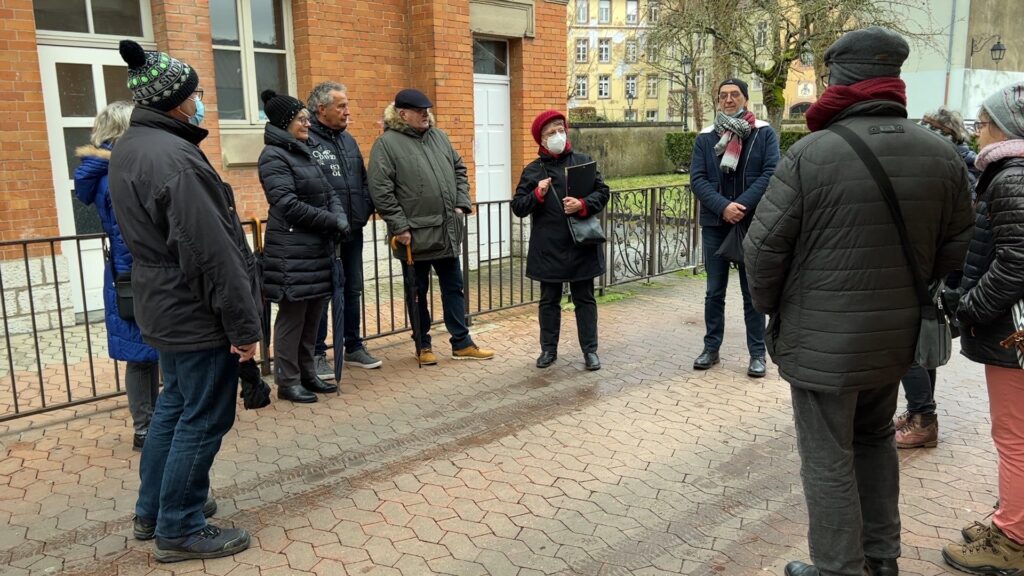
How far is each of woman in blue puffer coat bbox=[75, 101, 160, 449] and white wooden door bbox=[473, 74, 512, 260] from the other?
6056mm

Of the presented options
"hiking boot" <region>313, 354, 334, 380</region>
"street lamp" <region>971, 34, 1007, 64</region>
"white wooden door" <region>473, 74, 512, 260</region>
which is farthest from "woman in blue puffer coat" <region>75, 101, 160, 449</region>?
"street lamp" <region>971, 34, 1007, 64</region>

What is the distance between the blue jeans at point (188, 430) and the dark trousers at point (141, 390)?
1135mm

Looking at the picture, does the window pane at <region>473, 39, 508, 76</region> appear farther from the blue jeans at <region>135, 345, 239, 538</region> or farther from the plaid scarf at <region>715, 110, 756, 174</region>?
the blue jeans at <region>135, 345, 239, 538</region>

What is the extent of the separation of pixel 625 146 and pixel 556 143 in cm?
1971

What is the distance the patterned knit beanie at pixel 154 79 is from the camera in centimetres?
309

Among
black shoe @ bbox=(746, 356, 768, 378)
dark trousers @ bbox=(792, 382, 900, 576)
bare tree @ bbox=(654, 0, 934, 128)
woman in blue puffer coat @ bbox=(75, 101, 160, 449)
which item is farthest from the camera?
bare tree @ bbox=(654, 0, 934, 128)

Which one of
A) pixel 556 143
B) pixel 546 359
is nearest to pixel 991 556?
pixel 546 359

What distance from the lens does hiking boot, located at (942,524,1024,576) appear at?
10.4 feet

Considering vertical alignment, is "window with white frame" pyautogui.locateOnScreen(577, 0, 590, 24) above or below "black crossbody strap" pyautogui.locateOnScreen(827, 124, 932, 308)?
above

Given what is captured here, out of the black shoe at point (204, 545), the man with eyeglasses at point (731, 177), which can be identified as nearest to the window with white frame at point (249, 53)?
the man with eyeglasses at point (731, 177)

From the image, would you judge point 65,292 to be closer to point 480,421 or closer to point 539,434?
point 480,421

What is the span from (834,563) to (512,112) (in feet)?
28.6

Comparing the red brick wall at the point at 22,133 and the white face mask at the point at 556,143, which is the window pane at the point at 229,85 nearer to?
the red brick wall at the point at 22,133

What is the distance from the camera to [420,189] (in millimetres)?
5855
